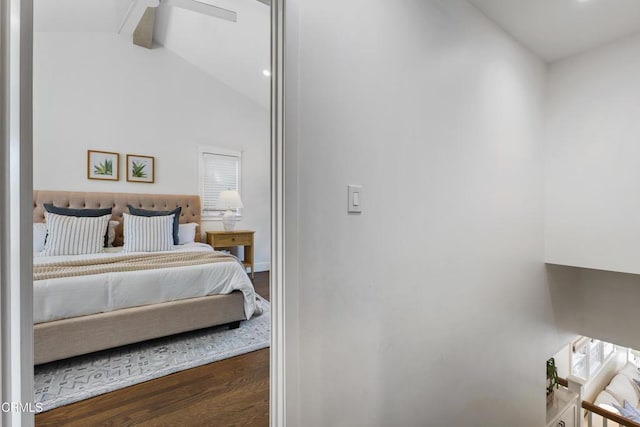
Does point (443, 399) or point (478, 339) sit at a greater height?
point (478, 339)

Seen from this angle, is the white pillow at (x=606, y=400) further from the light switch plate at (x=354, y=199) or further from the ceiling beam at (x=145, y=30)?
the ceiling beam at (x=145, y=30)

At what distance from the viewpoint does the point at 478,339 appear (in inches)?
67.9

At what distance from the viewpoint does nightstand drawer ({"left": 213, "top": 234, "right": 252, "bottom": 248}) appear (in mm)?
4371

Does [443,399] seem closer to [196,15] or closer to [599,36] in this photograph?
[599,36]

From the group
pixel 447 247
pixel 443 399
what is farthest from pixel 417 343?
pixel 447 247

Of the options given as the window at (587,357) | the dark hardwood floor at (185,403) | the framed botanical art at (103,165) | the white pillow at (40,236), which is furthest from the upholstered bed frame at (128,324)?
the window at (587,357)

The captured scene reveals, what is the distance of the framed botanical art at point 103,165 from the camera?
3.72 meters

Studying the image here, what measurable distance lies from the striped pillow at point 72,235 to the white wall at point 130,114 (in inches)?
26.9

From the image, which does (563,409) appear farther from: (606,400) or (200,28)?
(200,28)

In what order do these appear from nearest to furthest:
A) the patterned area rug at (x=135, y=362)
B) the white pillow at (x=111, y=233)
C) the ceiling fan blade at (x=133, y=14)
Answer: the patterned area rug at (x=135, y=362) → the ceiling fan blade at (x=133, y=14) → the white pillow at (x=111, y=233)

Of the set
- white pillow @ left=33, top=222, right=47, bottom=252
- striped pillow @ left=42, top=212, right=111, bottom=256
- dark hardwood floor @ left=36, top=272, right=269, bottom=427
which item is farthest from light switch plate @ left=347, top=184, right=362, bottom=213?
white pillow @ left=33, top=222, right=47, bottom=252

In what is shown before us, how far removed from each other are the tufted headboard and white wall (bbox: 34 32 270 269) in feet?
0.33

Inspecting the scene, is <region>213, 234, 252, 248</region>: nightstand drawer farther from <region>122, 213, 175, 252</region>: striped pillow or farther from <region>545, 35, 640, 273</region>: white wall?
<region>545, 35, 640, 273</region>: white wall

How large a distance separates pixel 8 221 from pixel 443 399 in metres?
1.90
